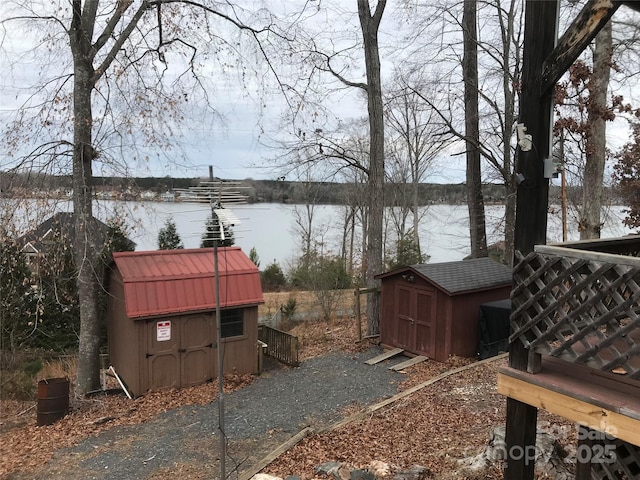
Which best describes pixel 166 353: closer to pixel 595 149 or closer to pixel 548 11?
pixel 548 11

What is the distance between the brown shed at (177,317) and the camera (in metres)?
10.4

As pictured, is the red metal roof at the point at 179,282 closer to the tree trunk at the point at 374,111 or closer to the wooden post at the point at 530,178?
the tree trunk at the point at 374,111

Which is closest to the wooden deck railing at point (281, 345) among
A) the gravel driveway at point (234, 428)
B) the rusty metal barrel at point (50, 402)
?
the gravel driveway at point (234, 428)

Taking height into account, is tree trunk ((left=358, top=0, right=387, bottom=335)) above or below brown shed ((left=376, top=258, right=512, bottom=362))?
above

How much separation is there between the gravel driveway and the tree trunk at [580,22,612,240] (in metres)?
5.91

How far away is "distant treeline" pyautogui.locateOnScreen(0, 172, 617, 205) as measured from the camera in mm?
8031

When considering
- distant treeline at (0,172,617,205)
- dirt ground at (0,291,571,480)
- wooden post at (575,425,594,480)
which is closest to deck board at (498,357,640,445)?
wooden post at (575,425,594,480)

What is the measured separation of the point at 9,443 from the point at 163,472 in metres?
3.95

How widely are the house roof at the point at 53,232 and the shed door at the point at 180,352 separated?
257 cm

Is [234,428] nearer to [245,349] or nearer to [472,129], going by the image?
[245,349]

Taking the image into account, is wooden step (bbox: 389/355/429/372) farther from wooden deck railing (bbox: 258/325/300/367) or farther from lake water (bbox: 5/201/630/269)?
lake water (bbox: 5/201/630/269)

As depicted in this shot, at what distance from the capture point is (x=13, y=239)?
30.8 ft

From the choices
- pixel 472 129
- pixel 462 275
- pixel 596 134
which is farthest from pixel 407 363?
pixel 472 129

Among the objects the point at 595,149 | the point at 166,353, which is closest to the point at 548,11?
the point at 595,149
